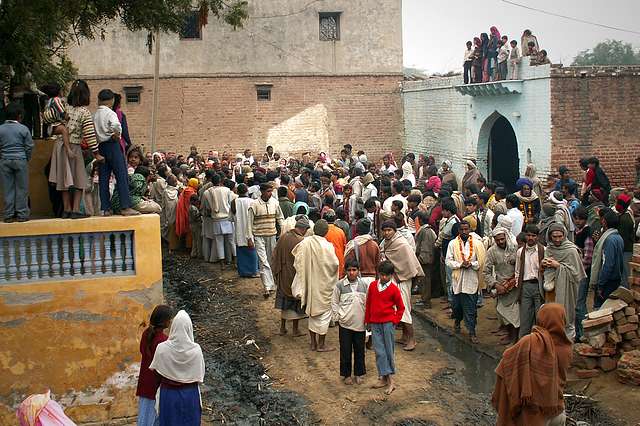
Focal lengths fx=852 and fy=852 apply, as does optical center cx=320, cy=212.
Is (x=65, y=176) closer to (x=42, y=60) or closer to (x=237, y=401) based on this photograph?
(x=237, y=401)

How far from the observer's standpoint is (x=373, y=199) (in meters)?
14.4

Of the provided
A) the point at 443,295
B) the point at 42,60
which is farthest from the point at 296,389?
the point at 42,60

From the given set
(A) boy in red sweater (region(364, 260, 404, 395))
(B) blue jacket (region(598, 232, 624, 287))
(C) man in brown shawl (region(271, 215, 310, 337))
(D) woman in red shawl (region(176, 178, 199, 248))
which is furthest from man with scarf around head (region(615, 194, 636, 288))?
(D) woman in red shawl (region(176, 178, 199, 248))

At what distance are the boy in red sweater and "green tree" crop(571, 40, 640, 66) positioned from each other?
4963cm

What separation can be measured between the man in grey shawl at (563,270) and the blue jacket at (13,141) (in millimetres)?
5851

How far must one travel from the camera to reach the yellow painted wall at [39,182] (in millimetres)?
9320

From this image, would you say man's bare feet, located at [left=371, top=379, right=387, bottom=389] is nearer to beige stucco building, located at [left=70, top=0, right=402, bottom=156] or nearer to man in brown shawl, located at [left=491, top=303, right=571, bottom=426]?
man in brown shawl, located at [left=491, top=303, right=571, bottom=426]

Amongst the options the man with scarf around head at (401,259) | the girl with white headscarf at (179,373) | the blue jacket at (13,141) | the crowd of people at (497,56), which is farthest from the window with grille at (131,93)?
the girl with white headscarf at (179,373)

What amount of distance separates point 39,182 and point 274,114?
19551mm

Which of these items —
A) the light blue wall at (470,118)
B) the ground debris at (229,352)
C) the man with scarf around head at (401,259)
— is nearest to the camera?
the ground debris at (229,352)

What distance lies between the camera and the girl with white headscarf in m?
6.75

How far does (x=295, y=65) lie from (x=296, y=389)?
792 inches

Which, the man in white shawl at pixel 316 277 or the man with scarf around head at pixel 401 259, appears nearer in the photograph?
the man in white shawl at pixel 316 277

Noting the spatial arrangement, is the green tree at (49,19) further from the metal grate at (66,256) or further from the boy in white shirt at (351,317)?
the boy in white shirt at (351,317)
